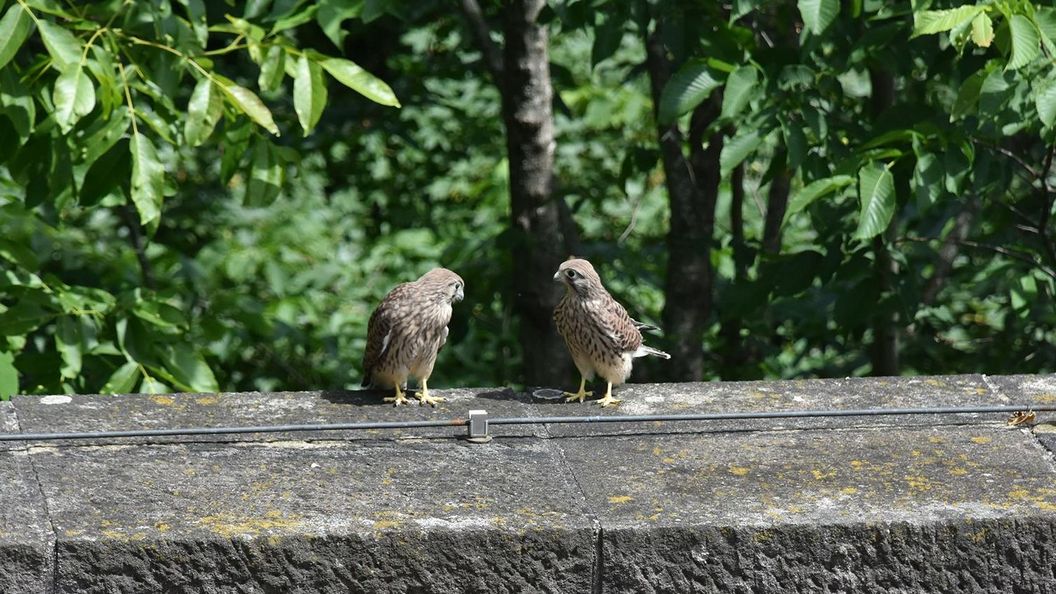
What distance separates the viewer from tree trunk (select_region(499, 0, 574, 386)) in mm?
5855

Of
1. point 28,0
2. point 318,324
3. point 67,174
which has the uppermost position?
point 28,0

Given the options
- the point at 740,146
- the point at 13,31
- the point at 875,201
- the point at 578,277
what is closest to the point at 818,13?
the point at 740,146

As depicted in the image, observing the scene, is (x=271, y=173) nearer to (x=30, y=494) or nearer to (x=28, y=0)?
(x=28, y=0)

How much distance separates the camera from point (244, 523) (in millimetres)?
2547

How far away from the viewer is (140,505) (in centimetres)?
264

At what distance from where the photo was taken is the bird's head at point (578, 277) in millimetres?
4164

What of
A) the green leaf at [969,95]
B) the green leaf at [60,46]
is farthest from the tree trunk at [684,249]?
the green leaf at [60,46]

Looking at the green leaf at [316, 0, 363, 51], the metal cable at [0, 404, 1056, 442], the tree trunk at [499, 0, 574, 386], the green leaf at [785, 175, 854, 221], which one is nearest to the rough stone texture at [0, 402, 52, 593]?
the metal cable at [0, 404, 1056, 442]

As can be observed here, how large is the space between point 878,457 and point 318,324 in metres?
5.34

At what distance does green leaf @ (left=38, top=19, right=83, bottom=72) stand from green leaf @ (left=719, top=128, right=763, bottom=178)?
2096 millimetres

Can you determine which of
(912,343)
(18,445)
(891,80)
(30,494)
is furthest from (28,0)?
(912,343)

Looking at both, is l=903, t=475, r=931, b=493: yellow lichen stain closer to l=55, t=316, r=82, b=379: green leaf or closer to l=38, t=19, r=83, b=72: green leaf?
l=38, t=19, r=83, b=72: green leaf

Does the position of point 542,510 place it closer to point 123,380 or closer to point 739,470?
point 739,470

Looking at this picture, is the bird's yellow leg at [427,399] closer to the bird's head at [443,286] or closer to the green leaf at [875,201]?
the bird's head at [443,286]
